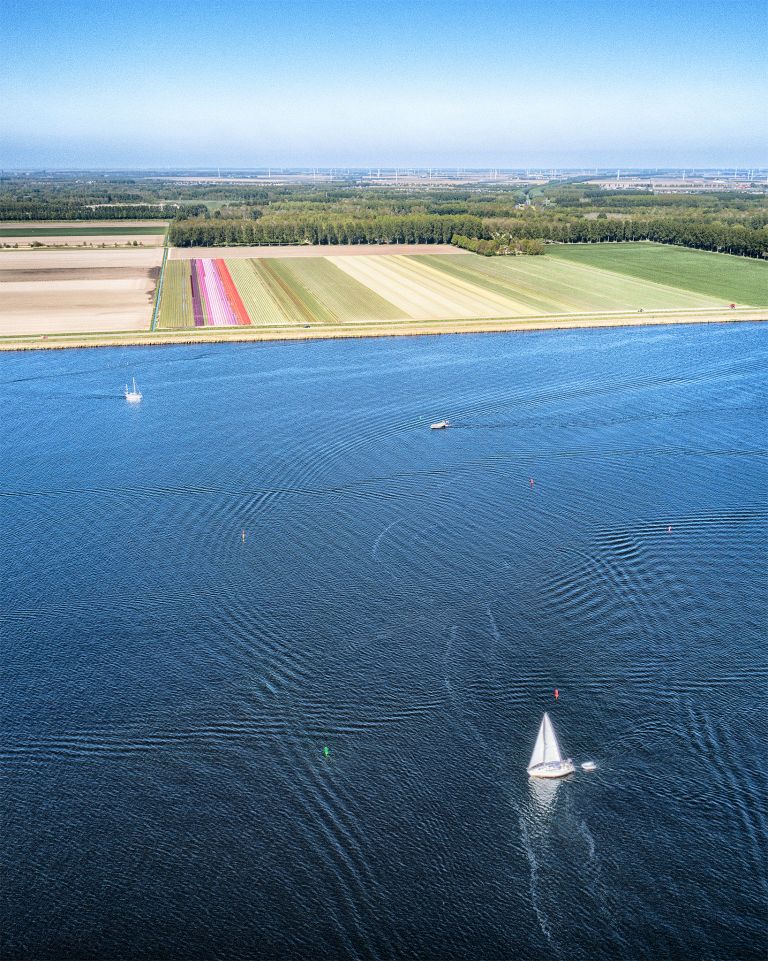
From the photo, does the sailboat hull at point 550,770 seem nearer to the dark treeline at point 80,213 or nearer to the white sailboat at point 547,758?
the white sailboat at point 547,758

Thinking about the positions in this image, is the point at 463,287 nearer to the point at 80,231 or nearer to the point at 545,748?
the point at 545,748

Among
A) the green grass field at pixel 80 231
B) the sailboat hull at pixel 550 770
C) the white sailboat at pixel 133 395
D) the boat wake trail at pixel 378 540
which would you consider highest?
the green grass field at pixel 80 231

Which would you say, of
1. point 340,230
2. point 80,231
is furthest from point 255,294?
point 80,231

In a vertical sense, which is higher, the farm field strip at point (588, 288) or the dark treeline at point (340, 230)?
the dark treeline at point (340, 230)

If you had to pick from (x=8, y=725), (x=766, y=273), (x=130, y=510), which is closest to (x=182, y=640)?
(x=8, y=725)

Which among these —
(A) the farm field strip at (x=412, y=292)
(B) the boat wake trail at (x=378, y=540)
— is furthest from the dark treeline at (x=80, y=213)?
(B) the boat wake trail at (x=378, y=540)

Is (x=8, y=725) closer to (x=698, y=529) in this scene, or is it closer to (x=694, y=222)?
(x=698, y=529)

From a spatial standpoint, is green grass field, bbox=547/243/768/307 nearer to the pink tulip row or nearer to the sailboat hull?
the pink tulip row
